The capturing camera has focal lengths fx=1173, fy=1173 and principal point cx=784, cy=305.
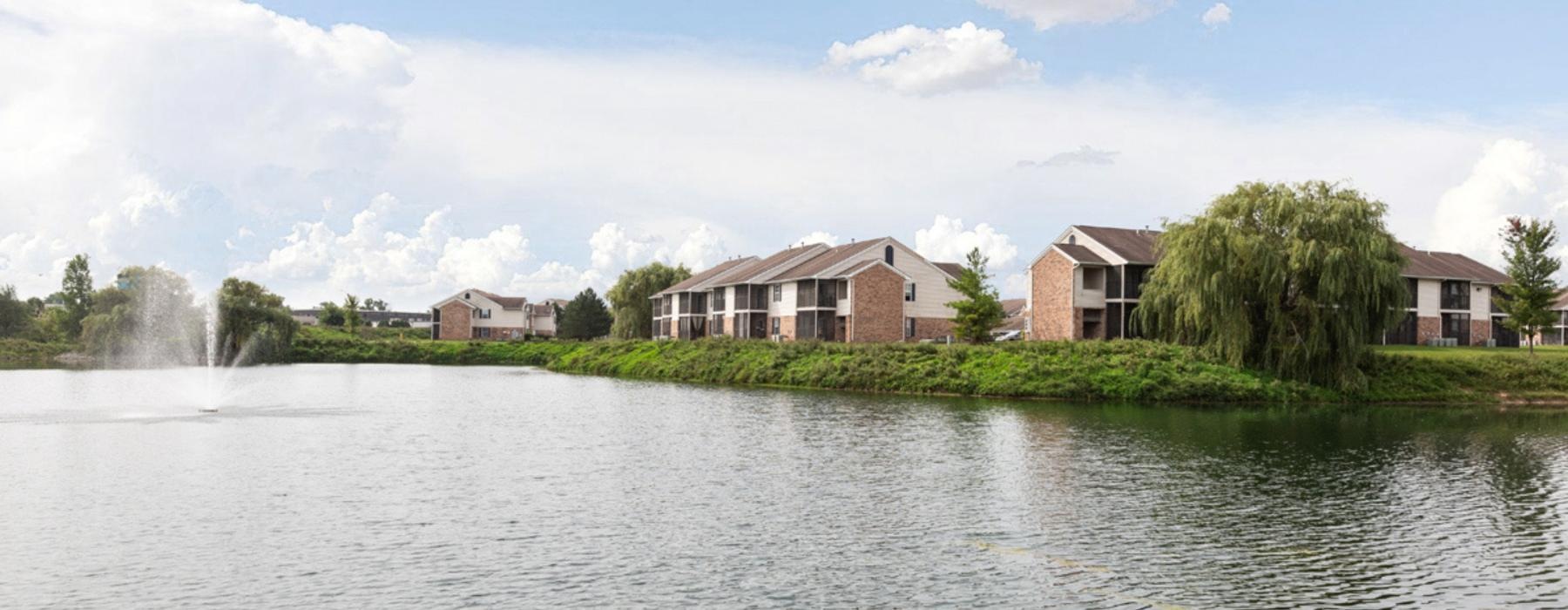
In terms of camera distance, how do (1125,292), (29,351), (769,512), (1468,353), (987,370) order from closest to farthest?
1. (769,512)
2. (987,370)
3. (1468,353)
4. (1125,292)
5. (29,351)

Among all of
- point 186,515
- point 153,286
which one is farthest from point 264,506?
point 153,286

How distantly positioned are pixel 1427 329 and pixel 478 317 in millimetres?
105482

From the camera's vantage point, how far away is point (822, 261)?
8594cm

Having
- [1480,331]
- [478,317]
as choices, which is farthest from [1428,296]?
[478,317]

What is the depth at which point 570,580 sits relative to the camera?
15.8m

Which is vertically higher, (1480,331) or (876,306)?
(876,306)

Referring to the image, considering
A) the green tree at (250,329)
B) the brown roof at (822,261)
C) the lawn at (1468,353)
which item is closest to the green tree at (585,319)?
the green tree at (250,329)

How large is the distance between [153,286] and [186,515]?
94.6 meters

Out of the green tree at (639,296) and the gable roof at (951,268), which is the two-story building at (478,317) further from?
the gable roof at (951,268)

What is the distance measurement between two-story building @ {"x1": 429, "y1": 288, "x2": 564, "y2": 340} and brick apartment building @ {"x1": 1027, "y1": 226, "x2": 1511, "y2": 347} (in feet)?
262

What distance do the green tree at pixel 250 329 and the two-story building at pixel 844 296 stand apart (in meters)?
39.3

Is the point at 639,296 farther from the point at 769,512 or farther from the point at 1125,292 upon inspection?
the point at 769,512

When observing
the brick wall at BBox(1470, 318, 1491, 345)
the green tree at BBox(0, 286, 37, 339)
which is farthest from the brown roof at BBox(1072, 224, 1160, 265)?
the green tree at BBox(0, 286, 37, 339)

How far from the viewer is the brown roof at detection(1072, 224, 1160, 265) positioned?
229 feet
